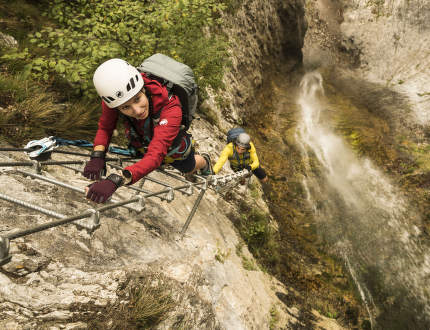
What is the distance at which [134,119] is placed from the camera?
3092 mm

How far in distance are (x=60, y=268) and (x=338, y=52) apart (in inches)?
996

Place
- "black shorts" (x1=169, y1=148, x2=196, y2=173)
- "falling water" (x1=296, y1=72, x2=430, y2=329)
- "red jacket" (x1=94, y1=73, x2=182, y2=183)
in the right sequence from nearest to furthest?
"red jacket" (x1=94, y1=73, x2=182, y2=183)
"black shorts" (x1=169, y1=148, x2=196, y2=173)
"falling water" (x1=296, y1=72, x2=430, y2=329)

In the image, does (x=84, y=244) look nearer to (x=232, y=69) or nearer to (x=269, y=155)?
(x=269, y=155)

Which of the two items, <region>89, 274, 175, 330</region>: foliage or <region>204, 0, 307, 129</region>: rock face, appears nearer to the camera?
<region>89, 274, 175, 330</region>: foliage

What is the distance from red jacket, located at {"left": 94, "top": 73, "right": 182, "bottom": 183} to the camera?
2.67 meters

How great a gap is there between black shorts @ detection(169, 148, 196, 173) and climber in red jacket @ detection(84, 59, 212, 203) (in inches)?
18.6

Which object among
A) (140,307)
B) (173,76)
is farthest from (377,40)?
(140,307)

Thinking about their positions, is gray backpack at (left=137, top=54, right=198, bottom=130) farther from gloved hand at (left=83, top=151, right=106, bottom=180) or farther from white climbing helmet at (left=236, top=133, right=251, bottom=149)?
white climbing helmet at (left=236, top=133, right=251, bottom=149)

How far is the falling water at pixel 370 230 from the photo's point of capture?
7465 millimetres

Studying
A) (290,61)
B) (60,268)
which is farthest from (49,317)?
(290,61)

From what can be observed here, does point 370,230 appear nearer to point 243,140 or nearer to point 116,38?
point 243,140

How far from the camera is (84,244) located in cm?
272

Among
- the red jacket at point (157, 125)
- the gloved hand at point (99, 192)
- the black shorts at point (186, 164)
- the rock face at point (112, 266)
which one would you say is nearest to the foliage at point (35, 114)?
the rock face at point (112, 266)

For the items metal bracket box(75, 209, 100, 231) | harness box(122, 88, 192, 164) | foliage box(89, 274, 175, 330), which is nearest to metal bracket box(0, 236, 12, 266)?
metal bracket box(75, 209, 100, 231)
